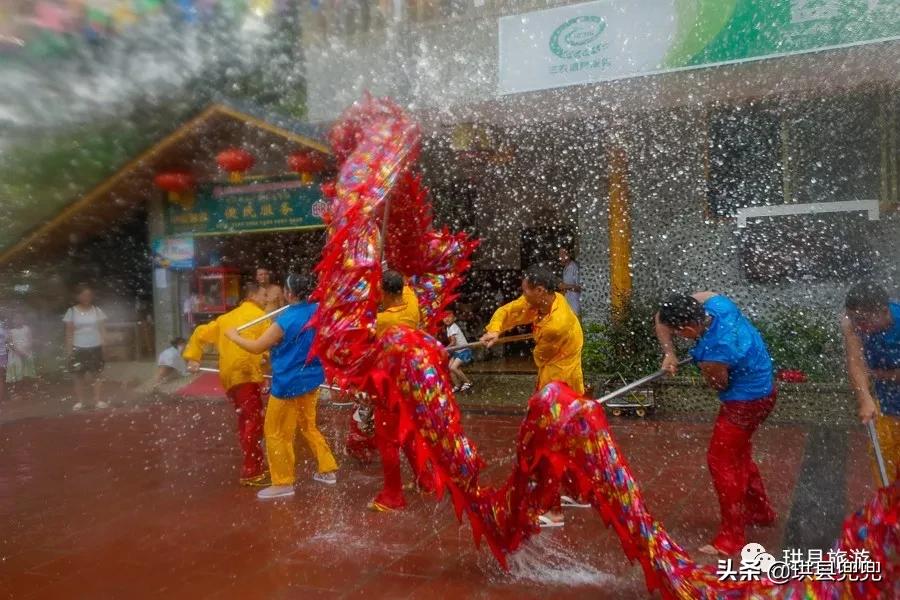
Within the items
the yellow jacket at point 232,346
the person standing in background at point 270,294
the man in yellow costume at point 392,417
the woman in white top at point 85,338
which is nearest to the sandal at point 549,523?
the man in yellow costume at point 392,417

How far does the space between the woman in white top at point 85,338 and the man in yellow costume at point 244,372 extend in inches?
35.3

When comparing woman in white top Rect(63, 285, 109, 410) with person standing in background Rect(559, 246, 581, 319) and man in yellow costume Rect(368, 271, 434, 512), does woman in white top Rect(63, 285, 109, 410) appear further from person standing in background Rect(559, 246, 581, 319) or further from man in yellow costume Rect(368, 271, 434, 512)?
person standing in background Rect(559, 246, 581, 319)

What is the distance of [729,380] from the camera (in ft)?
10.3

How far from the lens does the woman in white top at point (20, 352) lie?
4828 mm

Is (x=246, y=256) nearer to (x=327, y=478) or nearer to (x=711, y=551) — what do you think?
(x=327, y=478)

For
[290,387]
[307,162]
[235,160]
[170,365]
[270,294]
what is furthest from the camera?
[235,160]

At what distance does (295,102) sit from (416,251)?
2983 mm

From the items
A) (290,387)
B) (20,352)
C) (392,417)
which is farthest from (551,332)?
(20,352)

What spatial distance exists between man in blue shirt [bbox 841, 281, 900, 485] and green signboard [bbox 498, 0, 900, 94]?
10.9 ft

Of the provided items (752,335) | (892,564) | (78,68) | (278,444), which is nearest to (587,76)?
(752,335)

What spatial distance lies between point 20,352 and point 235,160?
3696mm

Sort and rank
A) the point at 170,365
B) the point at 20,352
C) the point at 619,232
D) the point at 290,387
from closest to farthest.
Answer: the point at 290,387 < the point at 20,352 < the point at 170,365 < the point at 619,232

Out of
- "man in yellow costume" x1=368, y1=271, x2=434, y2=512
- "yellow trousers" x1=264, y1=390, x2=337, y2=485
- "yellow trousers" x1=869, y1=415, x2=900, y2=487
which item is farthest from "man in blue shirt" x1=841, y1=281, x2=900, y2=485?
"yellow trousers" x1=264, y1=390, x2=337, y2=485
